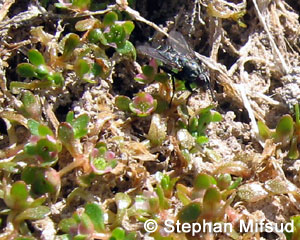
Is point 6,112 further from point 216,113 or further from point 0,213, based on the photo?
point 216,113

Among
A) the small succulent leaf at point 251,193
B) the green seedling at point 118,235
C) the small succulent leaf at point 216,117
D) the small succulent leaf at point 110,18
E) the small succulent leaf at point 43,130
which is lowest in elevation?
the green seedling at point 118,235

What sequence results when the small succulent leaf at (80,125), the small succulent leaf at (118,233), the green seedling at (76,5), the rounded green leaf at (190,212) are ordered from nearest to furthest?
the small succulent leaf at (118,233)
the rounded green leaf at (190,212)
the small succulent leaf at (80,125)
the green seedling at (76,5)

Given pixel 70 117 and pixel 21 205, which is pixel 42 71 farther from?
pixel 21 205

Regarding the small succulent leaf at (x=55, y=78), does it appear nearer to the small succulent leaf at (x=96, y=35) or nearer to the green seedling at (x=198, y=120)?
the small succulent leaf at (x=96, y=35)

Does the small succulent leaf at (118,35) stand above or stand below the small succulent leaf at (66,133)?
above

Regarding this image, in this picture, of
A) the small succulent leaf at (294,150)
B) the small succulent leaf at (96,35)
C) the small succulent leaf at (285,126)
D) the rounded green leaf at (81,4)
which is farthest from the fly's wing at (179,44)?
the small succulent leaf at (294,150)

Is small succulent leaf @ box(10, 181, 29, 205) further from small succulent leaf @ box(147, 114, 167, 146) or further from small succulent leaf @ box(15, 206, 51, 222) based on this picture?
small succulent leaf @ box(147, 114, 167, 146)

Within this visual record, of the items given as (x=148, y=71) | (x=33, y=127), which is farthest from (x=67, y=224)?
(x=148, y=71)
